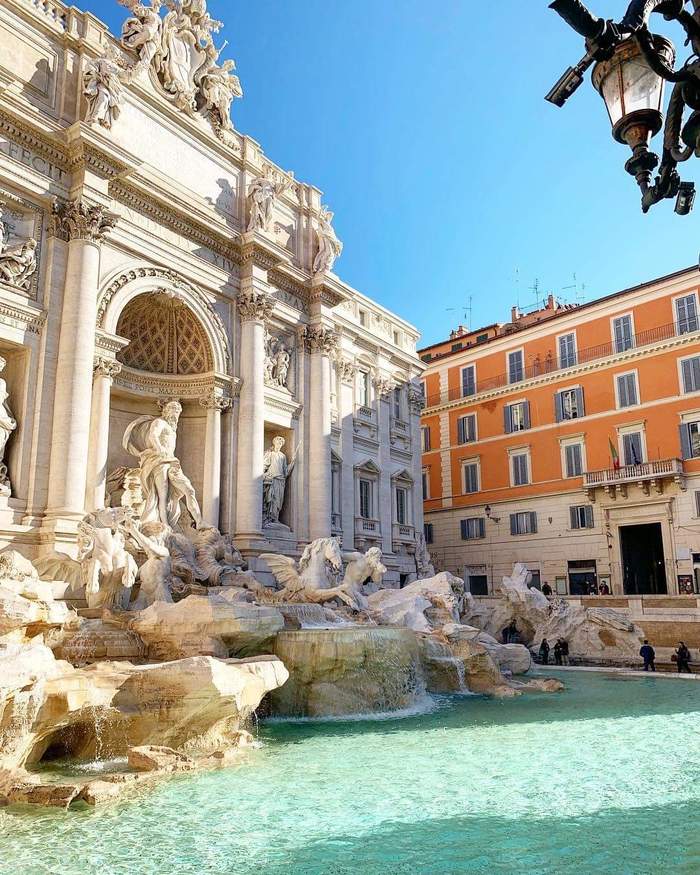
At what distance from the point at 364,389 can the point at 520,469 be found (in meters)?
8.47

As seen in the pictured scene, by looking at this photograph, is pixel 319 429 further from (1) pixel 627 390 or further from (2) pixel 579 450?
(1) pixel 627 390

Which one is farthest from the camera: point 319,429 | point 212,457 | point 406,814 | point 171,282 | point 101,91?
point 319,429

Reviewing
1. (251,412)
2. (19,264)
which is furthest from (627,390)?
(19,264)

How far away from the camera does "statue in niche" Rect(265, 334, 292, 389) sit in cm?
1981

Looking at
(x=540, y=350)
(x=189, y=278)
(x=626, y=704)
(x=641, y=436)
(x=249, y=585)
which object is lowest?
(x=626, y=704)

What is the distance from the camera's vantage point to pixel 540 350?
30344 millimetres

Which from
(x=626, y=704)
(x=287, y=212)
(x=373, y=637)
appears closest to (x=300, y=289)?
(x=287, y=212)

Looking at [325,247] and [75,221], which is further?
[325,247]

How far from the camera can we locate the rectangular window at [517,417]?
3000 centimetres

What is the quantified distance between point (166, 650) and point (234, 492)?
7.88 m

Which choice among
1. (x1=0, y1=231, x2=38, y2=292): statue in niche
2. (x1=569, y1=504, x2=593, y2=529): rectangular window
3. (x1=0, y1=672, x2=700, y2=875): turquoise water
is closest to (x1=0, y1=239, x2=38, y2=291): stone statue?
(x1=0, y1=231, x2=38, y2=292): statue in niche

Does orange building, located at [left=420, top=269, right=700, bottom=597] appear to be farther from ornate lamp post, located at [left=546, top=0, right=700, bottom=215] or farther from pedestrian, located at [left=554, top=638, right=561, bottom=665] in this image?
ornate lamp post, located at [left=546, top=0, right=700, bottom=215]

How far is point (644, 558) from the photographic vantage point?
2695 cm

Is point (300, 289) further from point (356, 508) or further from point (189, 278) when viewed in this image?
point (356, 508)
